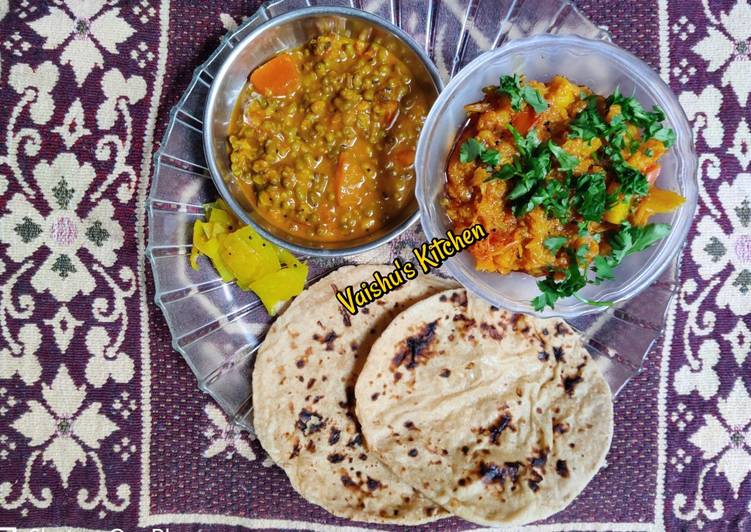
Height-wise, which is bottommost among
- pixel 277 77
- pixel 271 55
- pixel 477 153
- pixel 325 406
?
pixel 325 406

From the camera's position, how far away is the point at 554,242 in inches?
91.9

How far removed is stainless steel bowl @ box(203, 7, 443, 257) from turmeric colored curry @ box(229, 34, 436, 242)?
4 cm

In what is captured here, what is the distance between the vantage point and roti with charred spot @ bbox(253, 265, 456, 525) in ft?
9.52

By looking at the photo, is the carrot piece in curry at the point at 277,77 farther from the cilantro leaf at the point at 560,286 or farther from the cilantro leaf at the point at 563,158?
the cilantro leaf at the point at 560,286

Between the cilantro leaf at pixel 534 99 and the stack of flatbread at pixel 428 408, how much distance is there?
95 centimetres

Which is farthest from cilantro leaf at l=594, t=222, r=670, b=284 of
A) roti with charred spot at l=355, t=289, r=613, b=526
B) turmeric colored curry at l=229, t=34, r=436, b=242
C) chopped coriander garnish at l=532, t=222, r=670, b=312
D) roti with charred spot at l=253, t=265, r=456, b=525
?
turmeric colored curry at l=229, t=34, r=436, b=242

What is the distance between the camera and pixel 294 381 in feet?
9.65

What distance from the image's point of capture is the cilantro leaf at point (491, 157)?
2322mm

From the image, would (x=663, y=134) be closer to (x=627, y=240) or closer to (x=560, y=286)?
(x=627, y=240)

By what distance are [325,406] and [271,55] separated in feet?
5.50

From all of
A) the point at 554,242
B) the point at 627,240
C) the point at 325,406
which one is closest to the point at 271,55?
the point at 554,242

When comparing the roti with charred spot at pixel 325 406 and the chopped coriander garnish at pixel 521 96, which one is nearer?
the chopped coriander garnish at pixel 521 96

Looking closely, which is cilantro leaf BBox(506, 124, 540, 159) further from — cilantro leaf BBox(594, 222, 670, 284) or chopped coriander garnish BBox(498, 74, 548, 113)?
cilantro leaf BBox(594, 222, 670, 284)

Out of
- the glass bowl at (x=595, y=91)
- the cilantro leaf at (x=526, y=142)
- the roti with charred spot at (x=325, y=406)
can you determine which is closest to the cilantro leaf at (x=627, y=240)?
the glass bowl at (x=595, y=91)
